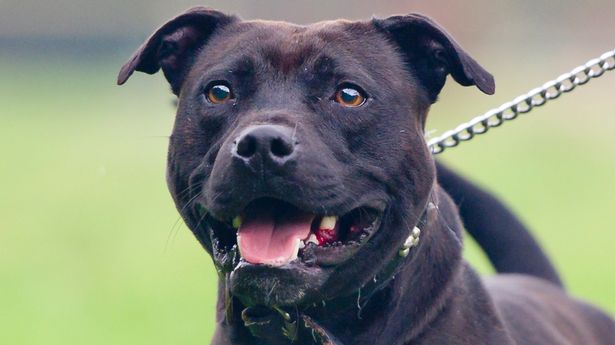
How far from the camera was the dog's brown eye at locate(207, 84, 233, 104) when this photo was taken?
428cm

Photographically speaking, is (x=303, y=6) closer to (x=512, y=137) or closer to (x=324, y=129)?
(x=512, y=137)

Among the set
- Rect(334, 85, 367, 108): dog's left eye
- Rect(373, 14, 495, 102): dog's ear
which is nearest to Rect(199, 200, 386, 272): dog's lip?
Rect(334, 85, 367, 108): dog's left eye

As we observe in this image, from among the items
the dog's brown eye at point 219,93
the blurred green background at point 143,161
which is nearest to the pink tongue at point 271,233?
the dog's brown eye at point 219,93

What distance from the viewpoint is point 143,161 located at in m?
20.2

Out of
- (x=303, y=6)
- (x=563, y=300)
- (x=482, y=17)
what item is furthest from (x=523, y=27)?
(x=563, y=300)

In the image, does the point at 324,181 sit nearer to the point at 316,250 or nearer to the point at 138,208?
the point at 316,250

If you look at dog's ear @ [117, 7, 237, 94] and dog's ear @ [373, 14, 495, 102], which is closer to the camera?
dog's ear @ [373, 14, 495, 102]

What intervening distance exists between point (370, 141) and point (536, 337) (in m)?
1.14

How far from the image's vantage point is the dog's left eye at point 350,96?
4184 mm

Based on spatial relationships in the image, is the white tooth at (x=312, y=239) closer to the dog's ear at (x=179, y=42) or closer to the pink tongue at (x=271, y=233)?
the pink tongue at (x=271, y=233)

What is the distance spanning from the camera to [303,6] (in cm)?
2742

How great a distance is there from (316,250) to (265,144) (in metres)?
0.39

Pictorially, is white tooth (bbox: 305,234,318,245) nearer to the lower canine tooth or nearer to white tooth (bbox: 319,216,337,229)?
white tooth (bbox: 319,216,337,229)

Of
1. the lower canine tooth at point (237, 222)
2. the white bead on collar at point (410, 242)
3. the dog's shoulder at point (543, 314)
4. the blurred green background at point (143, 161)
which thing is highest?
the lower canine tooth at point (237, 222)
